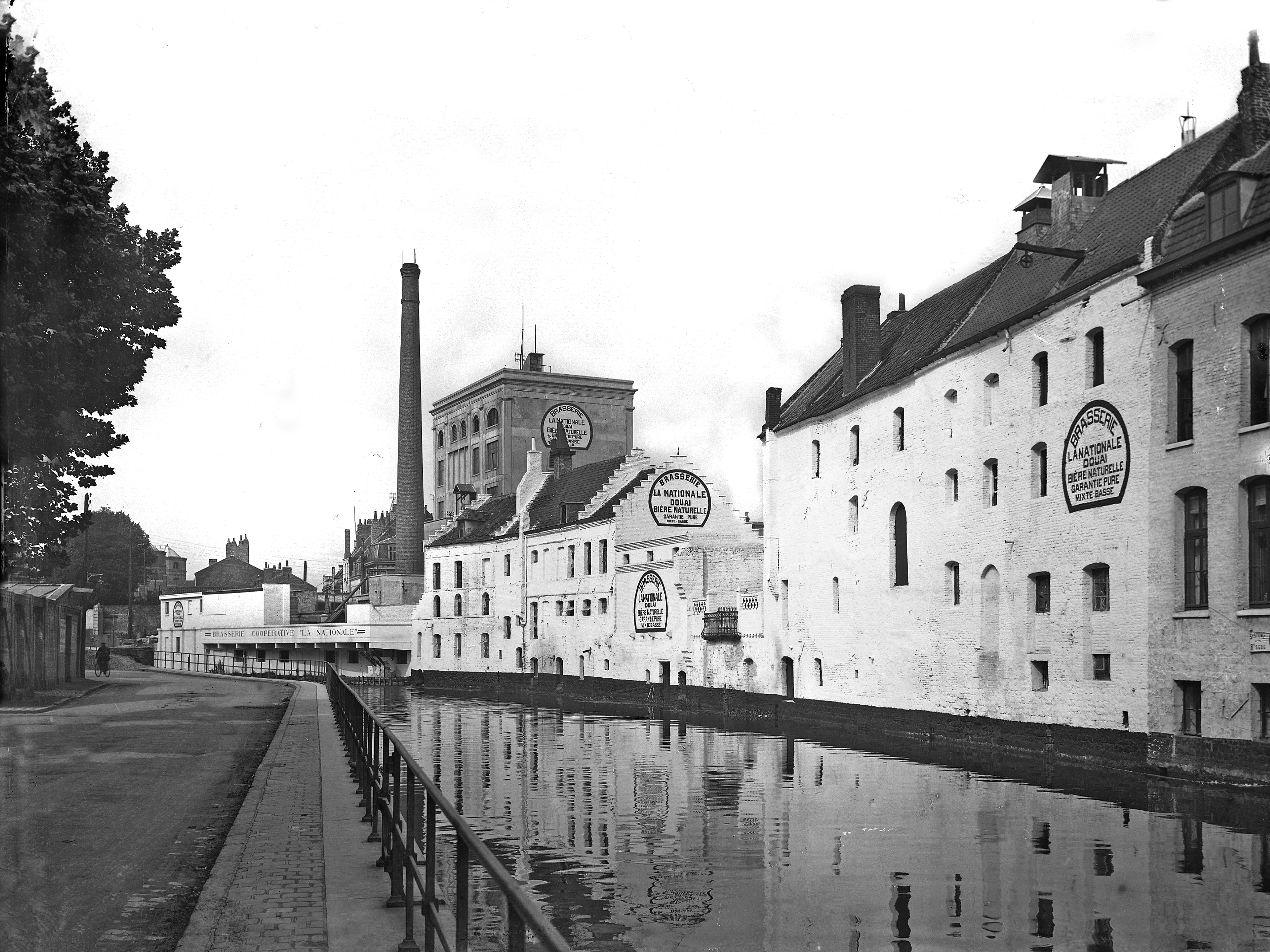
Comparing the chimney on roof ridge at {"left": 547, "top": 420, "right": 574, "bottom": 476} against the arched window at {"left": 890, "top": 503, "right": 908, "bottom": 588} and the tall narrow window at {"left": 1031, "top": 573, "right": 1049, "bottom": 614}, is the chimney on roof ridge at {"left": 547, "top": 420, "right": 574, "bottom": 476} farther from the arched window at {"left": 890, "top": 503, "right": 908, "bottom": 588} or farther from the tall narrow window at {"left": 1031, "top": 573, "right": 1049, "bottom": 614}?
the tall narrow window at {"left": 1031, "top": 573, "right": 1049, "bottom": 614}

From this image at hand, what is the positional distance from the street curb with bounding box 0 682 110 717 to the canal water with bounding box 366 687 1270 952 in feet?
42.4

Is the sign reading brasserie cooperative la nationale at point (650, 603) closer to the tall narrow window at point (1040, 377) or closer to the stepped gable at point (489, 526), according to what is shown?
the stepped gable at point (489, 526)

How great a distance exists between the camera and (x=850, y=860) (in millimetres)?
16031

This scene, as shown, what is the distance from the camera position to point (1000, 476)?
3428cm

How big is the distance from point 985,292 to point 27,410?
27319 millimetres

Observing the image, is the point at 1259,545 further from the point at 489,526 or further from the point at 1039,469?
the point at 489,526

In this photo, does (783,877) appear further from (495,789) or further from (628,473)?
(628,473)

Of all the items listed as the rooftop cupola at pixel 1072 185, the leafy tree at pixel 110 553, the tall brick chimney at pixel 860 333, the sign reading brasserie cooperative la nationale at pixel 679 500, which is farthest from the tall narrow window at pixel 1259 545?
the leafy tree at pixel 110 553

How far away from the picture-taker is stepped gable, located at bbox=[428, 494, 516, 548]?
262 feet

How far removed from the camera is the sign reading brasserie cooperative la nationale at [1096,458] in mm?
29312

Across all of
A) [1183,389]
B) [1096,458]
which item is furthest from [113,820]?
[1096,458]

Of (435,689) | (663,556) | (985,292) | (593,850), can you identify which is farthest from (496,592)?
(593,850)

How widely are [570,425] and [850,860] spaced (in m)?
87.9

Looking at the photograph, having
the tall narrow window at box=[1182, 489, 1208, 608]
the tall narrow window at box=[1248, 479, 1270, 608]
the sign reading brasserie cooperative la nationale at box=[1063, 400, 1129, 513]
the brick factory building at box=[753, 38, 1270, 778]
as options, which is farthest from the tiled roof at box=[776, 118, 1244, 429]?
the tall narrow window at box=[1248, 479, 1270, 608]
